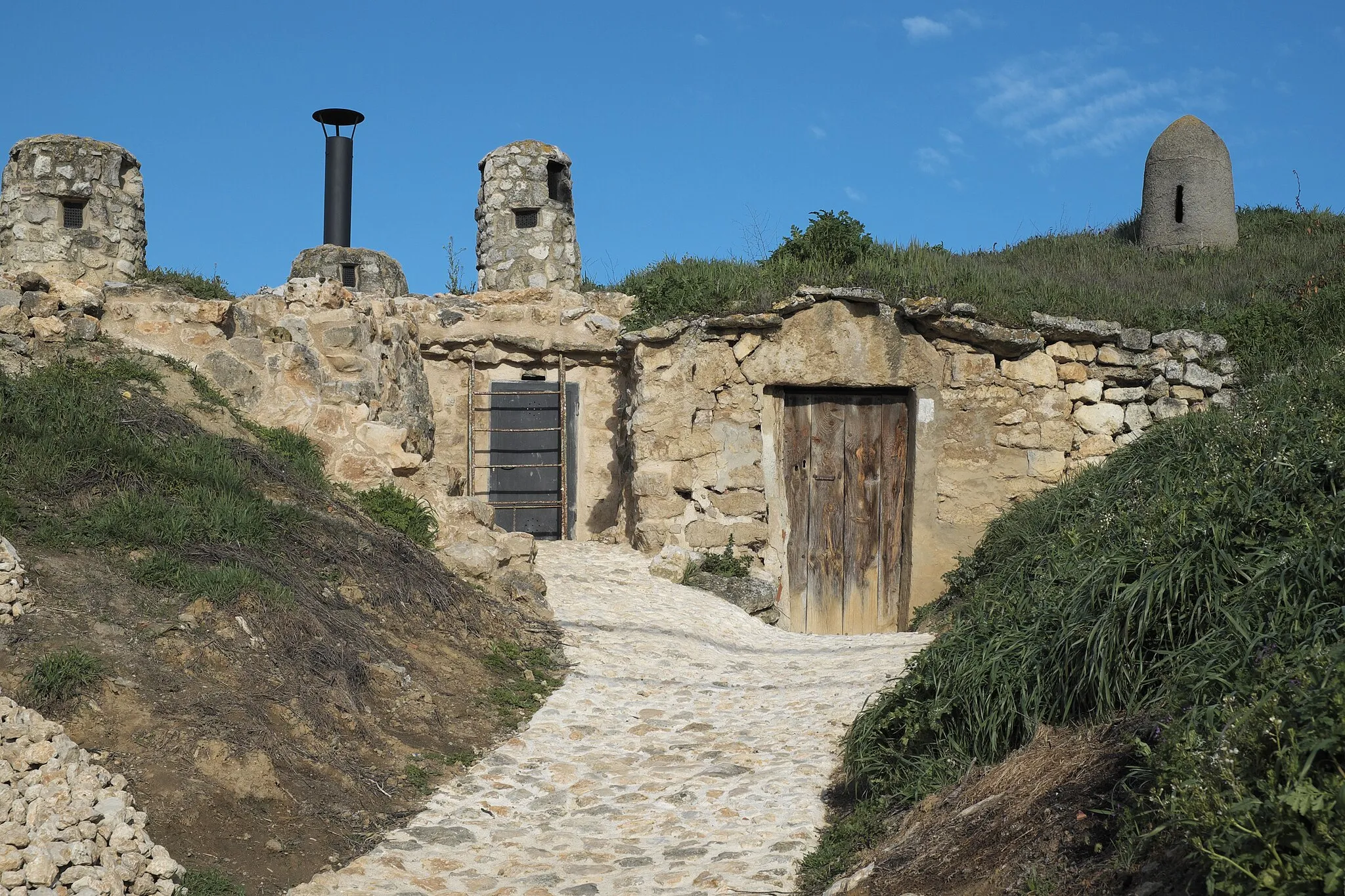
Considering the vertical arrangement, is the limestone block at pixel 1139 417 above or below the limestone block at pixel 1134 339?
below

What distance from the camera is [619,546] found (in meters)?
10.9

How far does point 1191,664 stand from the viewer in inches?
172

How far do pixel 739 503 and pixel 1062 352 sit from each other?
3174 mm

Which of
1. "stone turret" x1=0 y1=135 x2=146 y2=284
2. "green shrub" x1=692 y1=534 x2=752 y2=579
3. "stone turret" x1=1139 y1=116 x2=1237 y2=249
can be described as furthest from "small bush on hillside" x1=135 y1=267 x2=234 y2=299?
"stone turret" x1=1139 y1=116 x2=1237 y2=249

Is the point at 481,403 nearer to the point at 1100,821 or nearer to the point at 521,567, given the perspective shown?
the point at 521,567

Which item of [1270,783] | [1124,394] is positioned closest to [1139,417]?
[1124,394]

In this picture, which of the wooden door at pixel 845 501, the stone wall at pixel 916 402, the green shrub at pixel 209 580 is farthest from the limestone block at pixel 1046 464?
the green shrub at pixel 209 580

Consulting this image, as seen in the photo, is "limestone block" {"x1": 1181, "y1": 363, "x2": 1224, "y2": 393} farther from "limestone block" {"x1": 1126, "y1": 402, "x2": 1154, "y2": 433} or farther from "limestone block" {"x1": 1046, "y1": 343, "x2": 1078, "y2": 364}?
"limestone block" {"x1": 1046, "y1": 343, "x2": 1078, "y2": 364}

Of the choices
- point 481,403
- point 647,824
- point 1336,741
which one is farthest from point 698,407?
point 1336,741

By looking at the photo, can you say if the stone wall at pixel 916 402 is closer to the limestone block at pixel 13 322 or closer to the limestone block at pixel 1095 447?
the limestone block at pixel 1095 447

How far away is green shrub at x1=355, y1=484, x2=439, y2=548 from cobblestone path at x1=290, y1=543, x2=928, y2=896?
1105 millimetres

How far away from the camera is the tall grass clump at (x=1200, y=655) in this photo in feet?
10.9

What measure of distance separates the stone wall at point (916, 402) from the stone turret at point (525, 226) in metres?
1.66

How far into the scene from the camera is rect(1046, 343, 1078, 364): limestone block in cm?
1075
